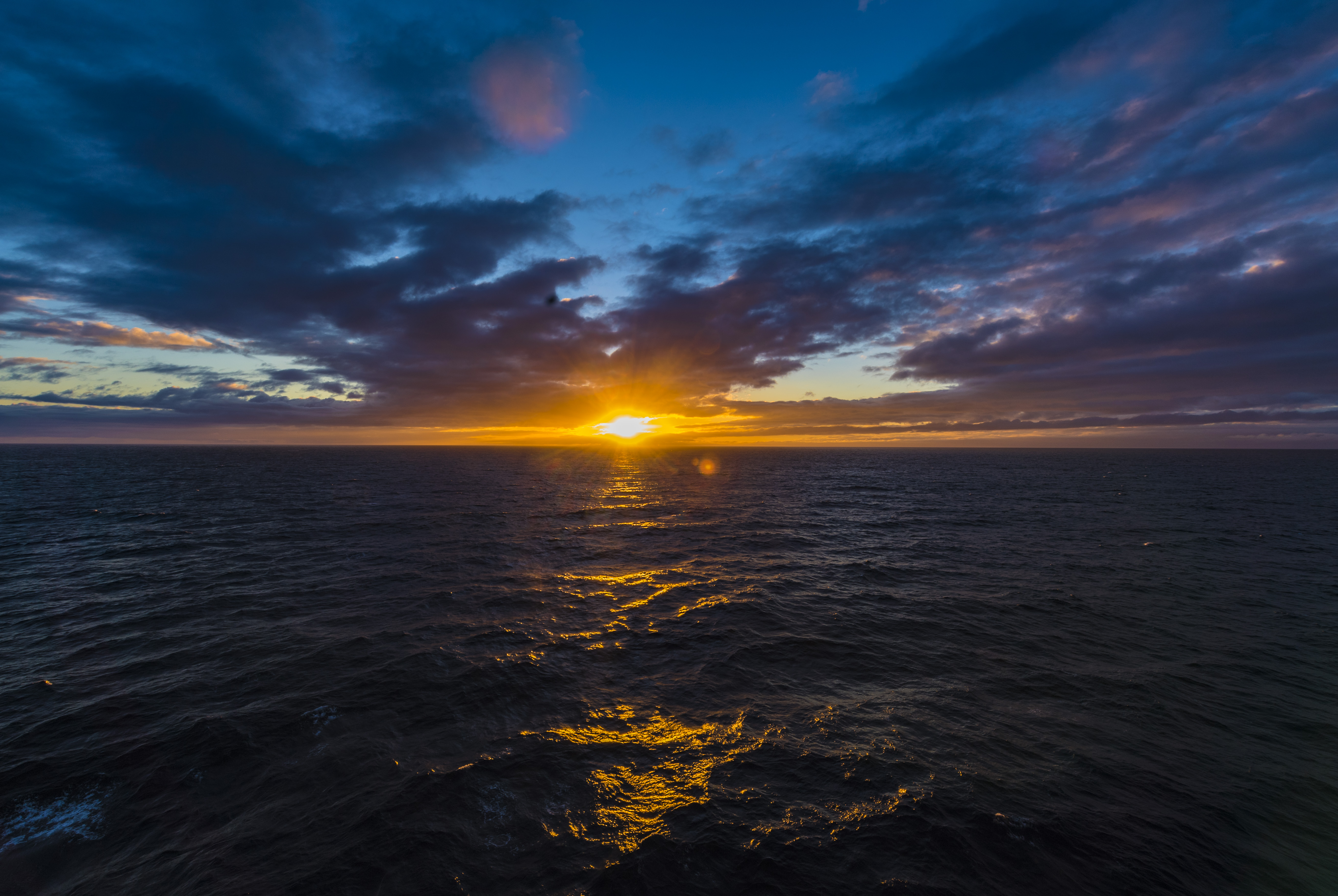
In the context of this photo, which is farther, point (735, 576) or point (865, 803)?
point (735, 576)

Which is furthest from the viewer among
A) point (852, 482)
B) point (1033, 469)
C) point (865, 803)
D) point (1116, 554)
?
point (1033, 469)

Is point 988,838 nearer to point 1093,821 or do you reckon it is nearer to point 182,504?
point 1093,821

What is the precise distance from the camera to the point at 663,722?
15.2m

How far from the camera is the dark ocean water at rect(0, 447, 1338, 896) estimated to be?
1025 cm

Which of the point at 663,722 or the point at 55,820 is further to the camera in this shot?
the point at 663,722

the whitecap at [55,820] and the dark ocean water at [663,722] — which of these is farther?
the whitecap at [55,820]

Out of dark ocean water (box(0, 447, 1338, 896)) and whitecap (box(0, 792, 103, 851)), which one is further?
whitecap (box(0, 792, 103, 851))

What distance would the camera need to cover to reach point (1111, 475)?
119 metres

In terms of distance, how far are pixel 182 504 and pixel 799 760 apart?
7935 centimetres

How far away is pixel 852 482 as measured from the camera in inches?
4033

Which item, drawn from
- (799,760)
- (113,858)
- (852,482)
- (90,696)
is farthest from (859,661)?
(852,482)

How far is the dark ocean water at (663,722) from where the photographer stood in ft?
33.6

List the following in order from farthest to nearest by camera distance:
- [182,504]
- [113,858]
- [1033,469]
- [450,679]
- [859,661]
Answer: [1033,469], [182,504], [859,661], [450,679], [113,858]

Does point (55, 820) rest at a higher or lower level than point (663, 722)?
higher
